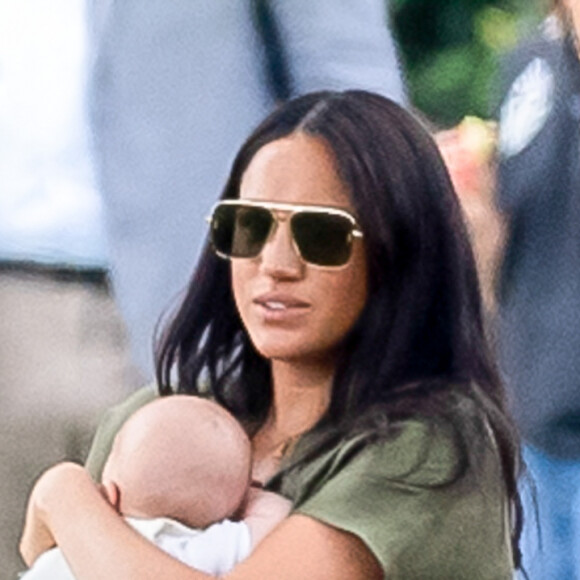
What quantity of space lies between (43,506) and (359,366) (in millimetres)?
284

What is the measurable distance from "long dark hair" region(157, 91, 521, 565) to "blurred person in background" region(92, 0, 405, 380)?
0.04m

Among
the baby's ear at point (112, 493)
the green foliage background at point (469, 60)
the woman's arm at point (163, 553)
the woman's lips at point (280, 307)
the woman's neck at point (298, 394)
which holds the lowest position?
the woman's arm at point (163, 553)

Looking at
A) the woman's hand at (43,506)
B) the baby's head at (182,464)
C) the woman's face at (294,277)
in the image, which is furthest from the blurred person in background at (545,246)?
the woman's hand at (43,506)

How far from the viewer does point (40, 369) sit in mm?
1226

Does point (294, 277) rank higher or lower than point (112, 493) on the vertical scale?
higher

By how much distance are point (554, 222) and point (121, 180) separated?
358mm

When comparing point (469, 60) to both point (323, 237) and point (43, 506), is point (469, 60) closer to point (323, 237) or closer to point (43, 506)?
point (323, 237)

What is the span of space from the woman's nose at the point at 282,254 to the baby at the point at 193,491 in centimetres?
13

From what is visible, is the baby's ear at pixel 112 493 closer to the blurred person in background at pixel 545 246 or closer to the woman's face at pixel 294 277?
the woman's face at pixel 294 277

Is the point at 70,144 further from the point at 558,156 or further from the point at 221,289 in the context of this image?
the point at 558,156

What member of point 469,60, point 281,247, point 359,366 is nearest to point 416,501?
point 359,366

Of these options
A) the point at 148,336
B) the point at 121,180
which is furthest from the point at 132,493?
the point at 121,180

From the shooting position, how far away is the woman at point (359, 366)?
3.54ft

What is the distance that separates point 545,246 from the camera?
1.12 metres
